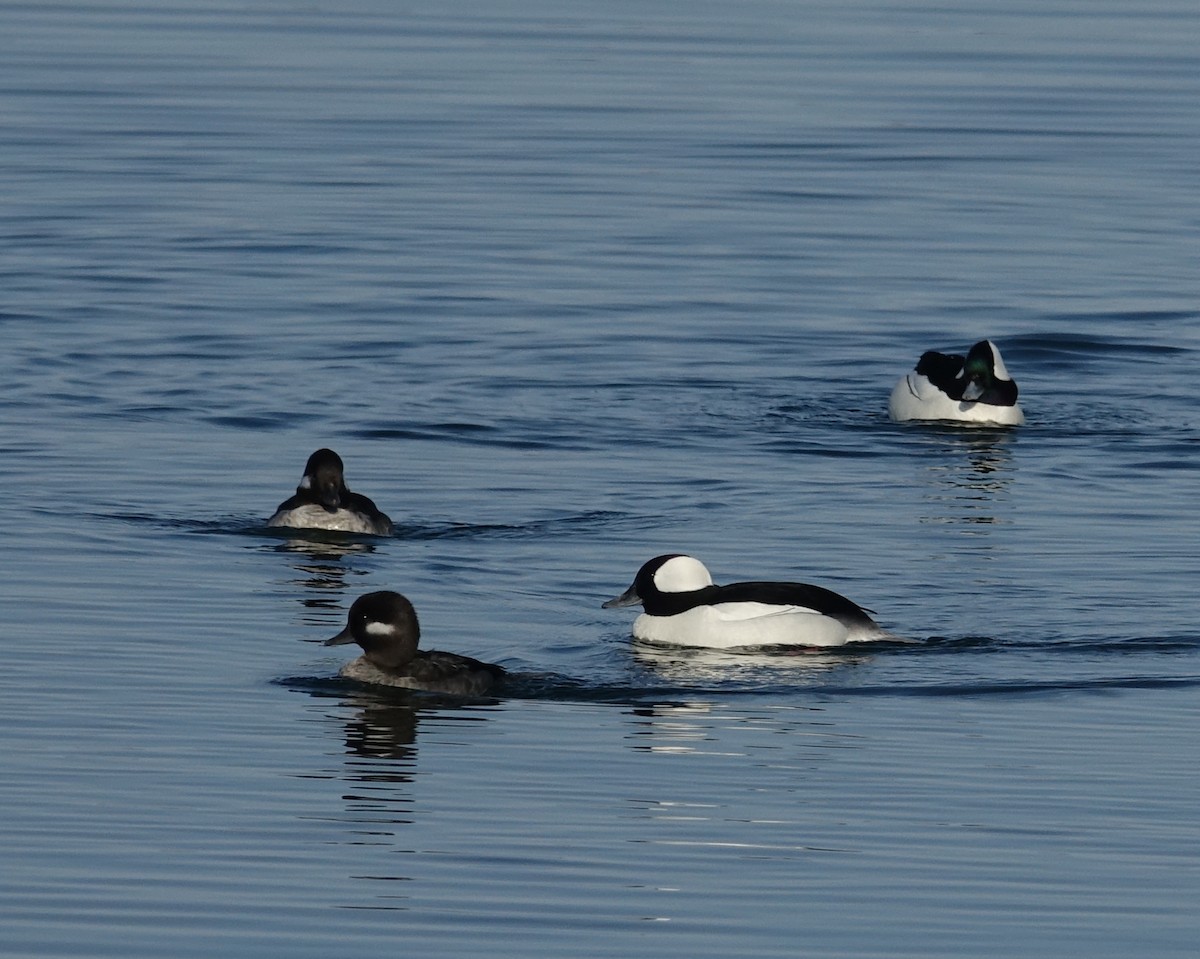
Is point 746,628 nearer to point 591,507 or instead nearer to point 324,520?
point 324,520

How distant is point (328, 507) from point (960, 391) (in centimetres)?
692

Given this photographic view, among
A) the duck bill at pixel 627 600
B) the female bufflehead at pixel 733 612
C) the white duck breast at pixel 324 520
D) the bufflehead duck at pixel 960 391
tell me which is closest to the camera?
the female bufflehead at pixel 733 612

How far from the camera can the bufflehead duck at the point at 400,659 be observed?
14.3m

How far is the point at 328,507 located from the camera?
1800 centimetres

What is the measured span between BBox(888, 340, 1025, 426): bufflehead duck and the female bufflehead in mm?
7413

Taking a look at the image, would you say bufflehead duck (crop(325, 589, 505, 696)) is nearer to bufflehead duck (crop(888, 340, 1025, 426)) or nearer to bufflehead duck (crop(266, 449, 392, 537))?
bufflehead duck (crop(266, 449, 392, 537))

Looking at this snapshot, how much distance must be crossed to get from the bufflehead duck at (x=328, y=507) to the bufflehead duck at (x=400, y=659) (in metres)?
3.15

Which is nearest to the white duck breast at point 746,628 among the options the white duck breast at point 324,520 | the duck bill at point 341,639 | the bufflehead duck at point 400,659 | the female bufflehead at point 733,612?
the female bufflehead at point 733,612

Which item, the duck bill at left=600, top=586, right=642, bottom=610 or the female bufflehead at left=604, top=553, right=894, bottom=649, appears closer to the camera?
the female bufflehead at left=604, top=553, right=894, bottom=649

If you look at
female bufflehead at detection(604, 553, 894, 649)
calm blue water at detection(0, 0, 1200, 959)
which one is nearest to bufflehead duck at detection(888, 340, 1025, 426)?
calm blue water at detection(0, 0, 1200, 959)

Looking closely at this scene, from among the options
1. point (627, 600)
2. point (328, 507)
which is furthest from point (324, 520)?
point (627, 600)

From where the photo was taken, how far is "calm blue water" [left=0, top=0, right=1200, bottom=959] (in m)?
10.7

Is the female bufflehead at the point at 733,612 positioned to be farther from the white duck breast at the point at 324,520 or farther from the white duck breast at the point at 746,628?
the white duck breast at the point at 324,520

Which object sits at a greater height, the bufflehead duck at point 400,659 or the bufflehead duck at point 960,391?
the bufflehead duck at point 960,391
